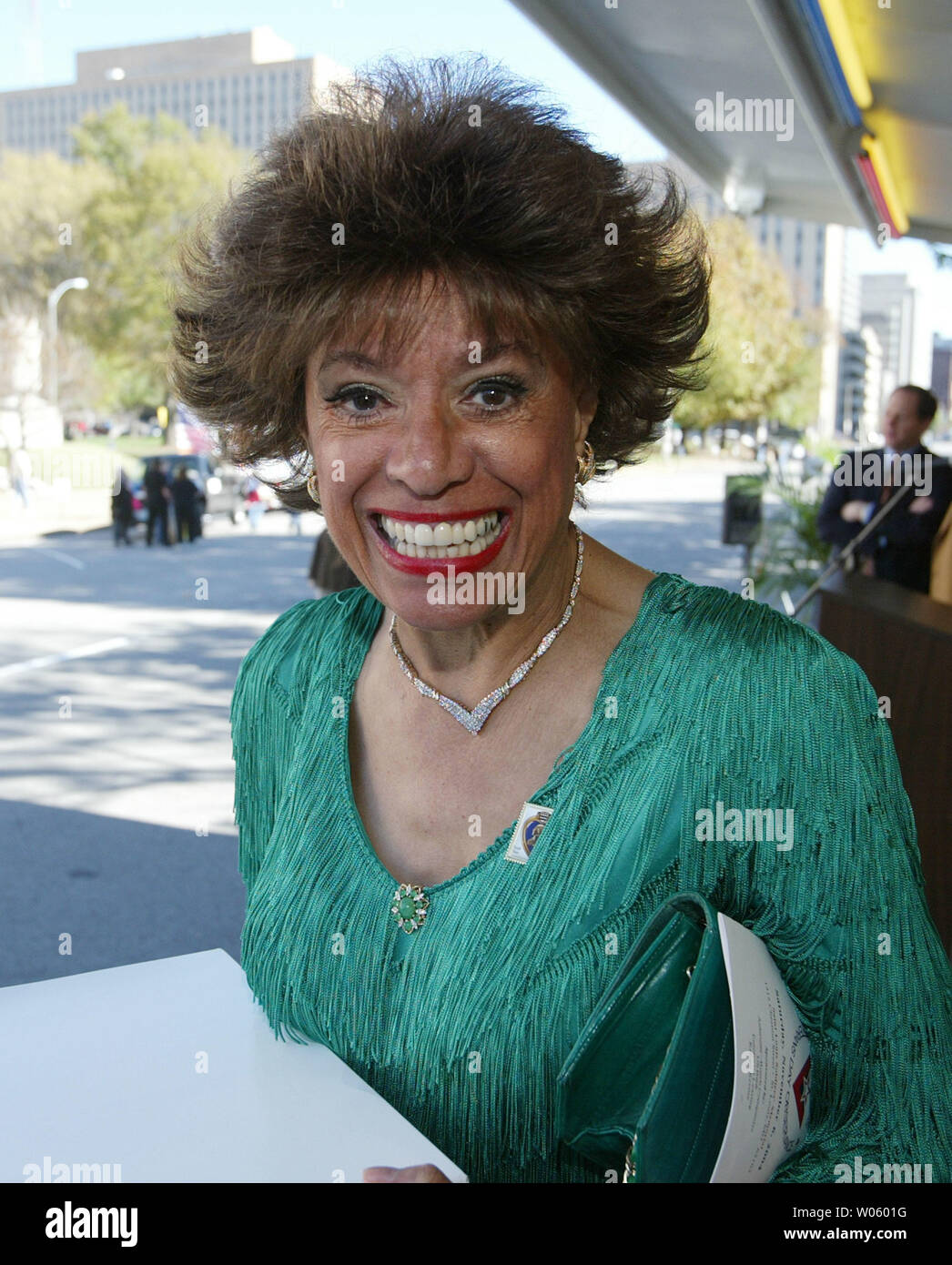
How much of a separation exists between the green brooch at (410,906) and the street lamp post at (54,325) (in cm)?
3564

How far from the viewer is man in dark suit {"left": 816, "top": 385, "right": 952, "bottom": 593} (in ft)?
19.9

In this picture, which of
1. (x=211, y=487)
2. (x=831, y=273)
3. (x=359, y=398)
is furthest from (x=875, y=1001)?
(x=831, y=273)

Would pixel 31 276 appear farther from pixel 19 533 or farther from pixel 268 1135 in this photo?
pixel 268 1135

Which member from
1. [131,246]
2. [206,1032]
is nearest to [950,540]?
[206,1032]

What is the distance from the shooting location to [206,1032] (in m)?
1.63

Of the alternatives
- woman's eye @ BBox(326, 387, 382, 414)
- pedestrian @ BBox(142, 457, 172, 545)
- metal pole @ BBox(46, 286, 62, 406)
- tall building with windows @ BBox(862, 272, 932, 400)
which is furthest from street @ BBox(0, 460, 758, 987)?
tall building with windows @ BBox(862, 272, 932, 400)

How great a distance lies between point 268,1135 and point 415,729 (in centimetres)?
64

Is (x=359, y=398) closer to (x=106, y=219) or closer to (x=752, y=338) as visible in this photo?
(x=752, y=338)

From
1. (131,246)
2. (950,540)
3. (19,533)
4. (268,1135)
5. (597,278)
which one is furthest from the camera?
(131,246)

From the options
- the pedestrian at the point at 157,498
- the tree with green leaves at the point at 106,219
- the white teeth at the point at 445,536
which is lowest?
the pedestrian at the point at 157,498

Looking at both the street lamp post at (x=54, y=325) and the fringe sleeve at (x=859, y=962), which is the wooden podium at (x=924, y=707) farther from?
the street lamp post at (x=54, y=325)

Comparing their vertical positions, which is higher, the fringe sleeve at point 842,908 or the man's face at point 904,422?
the man's face at point 904,422

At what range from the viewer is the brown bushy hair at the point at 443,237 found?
155 cm

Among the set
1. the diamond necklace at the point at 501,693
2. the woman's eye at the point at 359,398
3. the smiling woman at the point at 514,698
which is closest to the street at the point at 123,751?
the diamond necklace at the point at 501,693
